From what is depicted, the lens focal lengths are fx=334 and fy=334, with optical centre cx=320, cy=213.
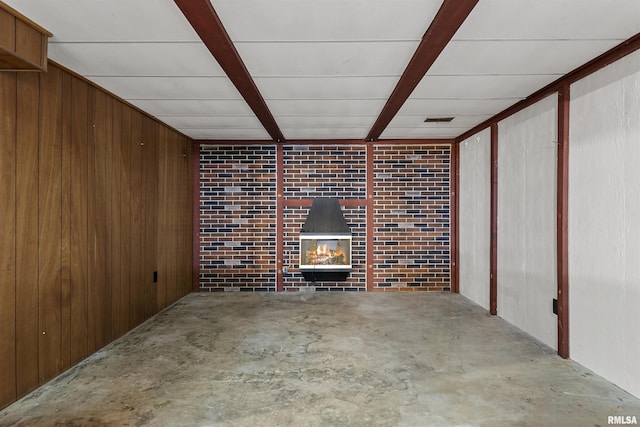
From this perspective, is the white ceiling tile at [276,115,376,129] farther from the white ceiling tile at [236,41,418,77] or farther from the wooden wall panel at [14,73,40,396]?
the wooden wall panel at [14,73,40,396]

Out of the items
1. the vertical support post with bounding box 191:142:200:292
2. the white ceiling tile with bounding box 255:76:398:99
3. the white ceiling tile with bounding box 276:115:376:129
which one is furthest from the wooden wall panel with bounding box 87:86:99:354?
the vertical support post with bounding box 191:142:200:292

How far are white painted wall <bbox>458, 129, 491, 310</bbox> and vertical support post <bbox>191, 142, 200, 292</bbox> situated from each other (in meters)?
3.73

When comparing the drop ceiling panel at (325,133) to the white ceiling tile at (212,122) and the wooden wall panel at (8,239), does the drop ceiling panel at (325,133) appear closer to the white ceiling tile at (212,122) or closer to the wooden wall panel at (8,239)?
the white ceiling tile at (212,122)

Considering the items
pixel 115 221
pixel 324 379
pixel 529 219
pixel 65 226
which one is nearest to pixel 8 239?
pixel 65 226

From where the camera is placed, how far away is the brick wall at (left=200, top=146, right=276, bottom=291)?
15.9 ft

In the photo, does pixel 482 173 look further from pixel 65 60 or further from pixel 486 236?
pixel 65 60

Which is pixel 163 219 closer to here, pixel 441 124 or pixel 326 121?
pixel 326 121

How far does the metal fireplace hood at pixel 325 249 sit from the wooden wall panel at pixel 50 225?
2.74 metres

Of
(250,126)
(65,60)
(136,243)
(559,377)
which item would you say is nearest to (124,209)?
(136,243)

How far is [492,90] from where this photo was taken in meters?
2.87

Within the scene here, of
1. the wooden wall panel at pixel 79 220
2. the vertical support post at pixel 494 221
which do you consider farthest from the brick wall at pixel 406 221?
the wooden wall panel at pixel 79 220

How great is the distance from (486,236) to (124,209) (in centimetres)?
390

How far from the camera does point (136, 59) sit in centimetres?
226

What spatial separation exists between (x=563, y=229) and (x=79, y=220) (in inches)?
149
